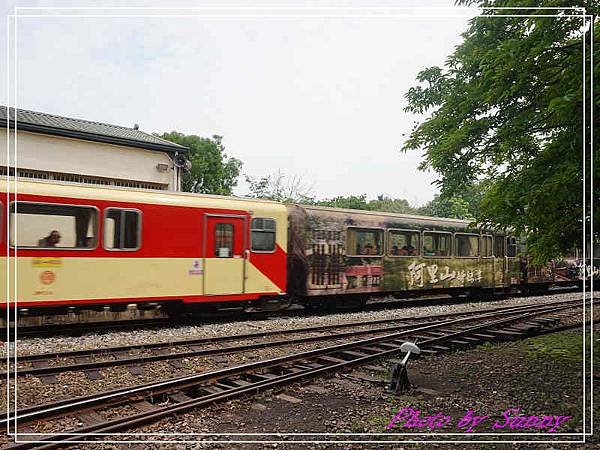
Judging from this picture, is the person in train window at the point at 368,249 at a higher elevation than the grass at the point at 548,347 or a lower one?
higher

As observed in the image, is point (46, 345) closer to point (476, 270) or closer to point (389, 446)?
point (389, 446)

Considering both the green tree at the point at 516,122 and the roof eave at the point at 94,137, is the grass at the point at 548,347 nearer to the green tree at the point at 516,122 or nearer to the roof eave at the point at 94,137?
the green tree at the point at 516,122

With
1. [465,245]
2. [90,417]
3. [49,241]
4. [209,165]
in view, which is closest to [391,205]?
[209,165]

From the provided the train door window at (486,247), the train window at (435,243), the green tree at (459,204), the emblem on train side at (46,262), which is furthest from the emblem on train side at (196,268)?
the train door window at (486,247)

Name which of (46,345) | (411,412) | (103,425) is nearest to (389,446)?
(411,412)

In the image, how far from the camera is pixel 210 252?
959 cm

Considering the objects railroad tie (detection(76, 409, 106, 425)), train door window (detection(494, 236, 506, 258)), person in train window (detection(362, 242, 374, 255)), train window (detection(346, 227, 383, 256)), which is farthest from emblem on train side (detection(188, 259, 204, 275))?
train door window (detection(494, 236, 506, 258))

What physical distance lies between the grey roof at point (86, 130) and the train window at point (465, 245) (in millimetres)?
10461

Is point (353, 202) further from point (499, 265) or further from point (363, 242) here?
point (499, 265)

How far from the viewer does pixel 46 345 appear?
287 inches

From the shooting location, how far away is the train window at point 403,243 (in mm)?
12484

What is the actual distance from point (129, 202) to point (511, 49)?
6.29 meters

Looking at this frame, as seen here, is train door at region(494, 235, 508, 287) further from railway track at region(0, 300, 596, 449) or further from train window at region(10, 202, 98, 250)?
train window at region(10, 202, 98, 250)

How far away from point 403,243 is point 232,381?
26.1ft
